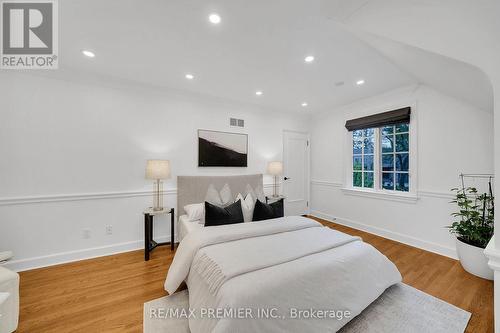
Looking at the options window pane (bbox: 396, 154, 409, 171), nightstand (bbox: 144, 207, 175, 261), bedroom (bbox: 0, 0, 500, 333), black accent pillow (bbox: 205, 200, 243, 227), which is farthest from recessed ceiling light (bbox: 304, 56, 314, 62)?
nightstand (bbox: 144, 207, 175, 261)

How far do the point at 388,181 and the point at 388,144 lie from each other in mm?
681

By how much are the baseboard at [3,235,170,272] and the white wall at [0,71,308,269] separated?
0.04 ft

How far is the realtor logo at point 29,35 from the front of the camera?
5.48 feet

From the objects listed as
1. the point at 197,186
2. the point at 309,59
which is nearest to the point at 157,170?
the point at 197,186

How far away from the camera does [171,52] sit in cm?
227

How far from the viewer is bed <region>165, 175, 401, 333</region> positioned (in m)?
1.27

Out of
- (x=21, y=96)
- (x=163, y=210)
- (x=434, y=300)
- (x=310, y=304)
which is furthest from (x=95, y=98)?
(x=434, y=300)

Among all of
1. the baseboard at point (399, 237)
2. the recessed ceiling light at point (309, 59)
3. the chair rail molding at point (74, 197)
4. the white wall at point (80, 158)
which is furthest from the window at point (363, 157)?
the chair rail molding at point (74, 197)

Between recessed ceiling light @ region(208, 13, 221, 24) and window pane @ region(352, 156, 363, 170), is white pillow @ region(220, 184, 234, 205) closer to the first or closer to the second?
recessed ceiling light @ region(208, 13, 221, 24)

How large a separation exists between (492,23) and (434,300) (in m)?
2.27

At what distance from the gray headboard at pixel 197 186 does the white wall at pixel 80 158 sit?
167mm

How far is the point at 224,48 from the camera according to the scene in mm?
2172

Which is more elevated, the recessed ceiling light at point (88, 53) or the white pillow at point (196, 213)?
the recessed ceiling light at point (88, 53)

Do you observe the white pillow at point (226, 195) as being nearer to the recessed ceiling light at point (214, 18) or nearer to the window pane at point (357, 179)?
the recessed ceiling light at point (214, 18)
